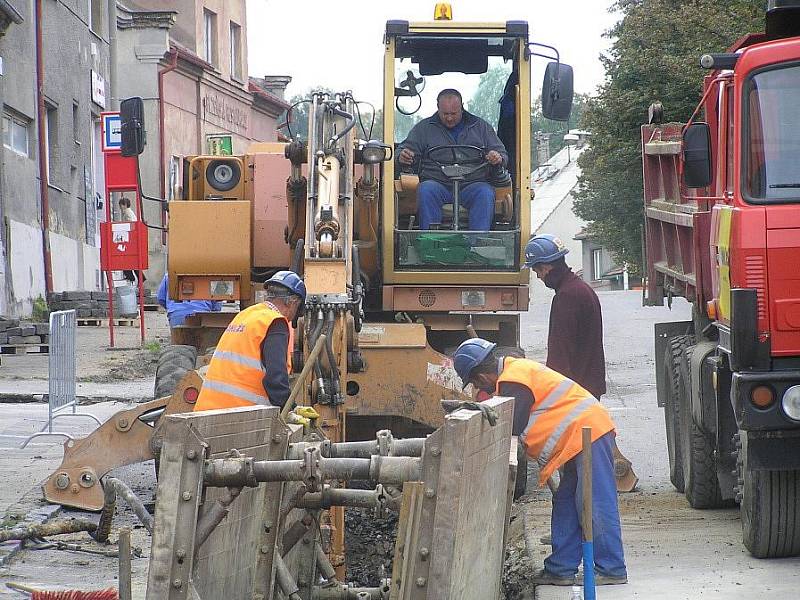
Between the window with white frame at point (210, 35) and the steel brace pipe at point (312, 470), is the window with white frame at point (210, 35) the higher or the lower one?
the higher one

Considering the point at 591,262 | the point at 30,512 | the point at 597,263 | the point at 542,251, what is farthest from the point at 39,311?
the point at 591,262

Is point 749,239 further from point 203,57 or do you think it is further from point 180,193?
point 203,57

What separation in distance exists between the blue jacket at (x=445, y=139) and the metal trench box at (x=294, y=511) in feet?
15.4

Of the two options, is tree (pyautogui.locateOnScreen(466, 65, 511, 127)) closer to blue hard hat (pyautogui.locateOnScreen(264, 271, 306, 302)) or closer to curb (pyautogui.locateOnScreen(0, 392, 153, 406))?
blue hard hat (pyautogui.locateOnScreen(264, 271, 306, 302))

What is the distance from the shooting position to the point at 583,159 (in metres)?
40.3

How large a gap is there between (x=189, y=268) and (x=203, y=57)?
2584 centimetres

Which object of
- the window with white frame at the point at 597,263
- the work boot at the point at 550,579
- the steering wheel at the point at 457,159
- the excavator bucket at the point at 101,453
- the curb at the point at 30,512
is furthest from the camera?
the window with white frame at the point at 597,263

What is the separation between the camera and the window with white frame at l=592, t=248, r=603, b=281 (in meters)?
71.6

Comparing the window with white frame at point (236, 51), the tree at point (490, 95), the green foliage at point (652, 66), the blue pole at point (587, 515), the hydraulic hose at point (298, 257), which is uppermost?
the window with white frame at point (236, 51)

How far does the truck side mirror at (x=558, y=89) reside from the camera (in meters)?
9.39

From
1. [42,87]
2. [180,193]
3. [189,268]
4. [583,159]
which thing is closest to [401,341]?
[189,268]

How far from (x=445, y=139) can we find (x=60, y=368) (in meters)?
3.78

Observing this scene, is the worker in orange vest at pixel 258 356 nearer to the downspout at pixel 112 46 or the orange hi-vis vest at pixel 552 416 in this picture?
the orange hi-vis vest at pixel 552 416

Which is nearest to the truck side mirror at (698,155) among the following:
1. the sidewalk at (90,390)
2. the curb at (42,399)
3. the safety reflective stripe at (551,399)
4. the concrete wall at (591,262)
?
the safety reflective stripe at (551,399)
